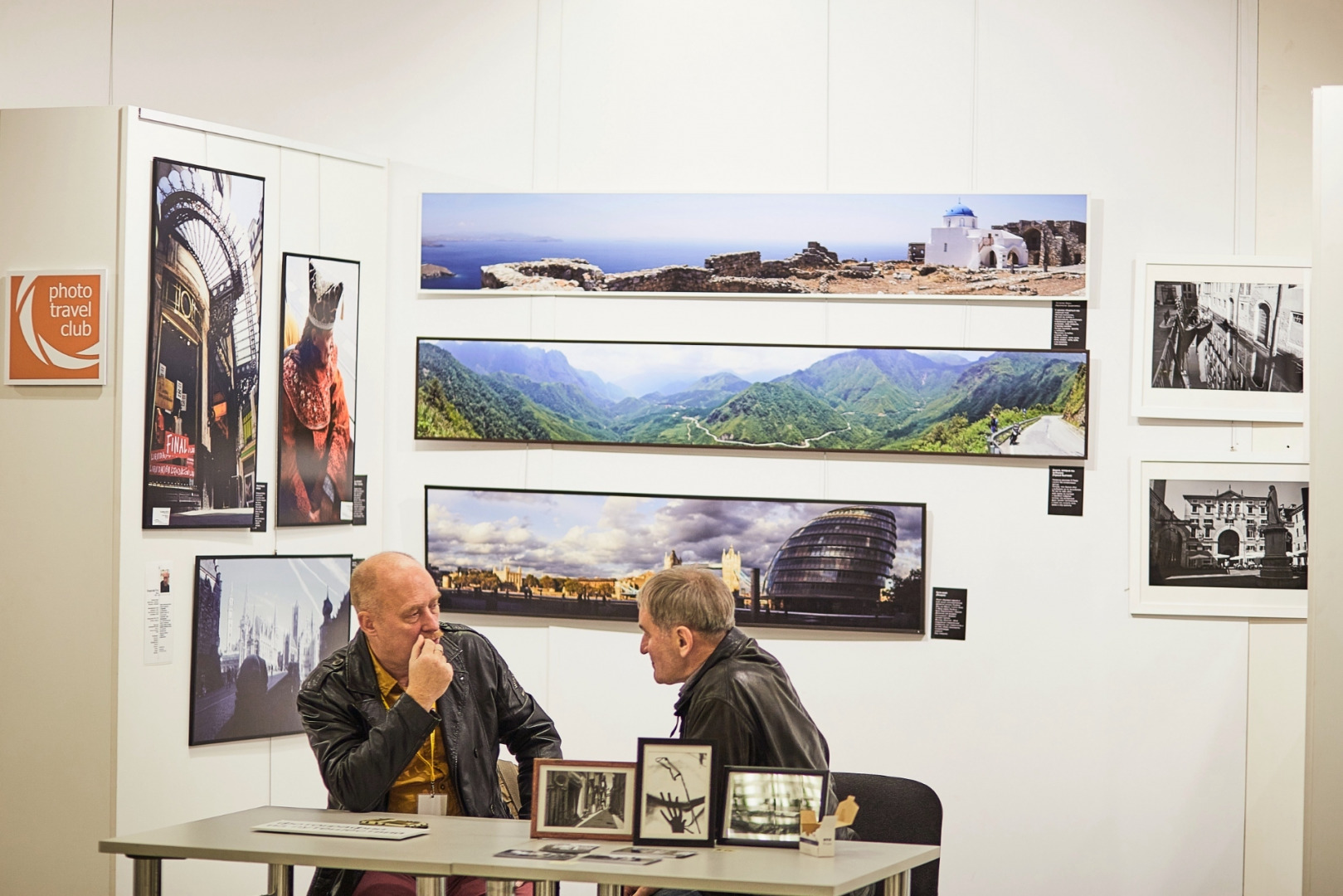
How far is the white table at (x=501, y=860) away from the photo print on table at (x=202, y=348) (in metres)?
1.48

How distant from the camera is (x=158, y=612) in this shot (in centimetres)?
414

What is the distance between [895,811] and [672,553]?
1.52 meters

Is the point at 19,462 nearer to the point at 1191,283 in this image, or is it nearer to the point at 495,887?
the point at 495,887

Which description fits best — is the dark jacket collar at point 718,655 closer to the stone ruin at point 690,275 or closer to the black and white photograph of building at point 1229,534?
the stone ruin at point 690,275

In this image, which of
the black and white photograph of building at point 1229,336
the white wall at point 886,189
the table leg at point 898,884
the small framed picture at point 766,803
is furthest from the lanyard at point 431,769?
the black and white photograph of building at point 1229,336

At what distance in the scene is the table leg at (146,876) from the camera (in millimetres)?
2854

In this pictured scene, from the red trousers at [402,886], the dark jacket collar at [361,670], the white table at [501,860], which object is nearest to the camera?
the white table at [501,860]

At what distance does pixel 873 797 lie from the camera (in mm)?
3408

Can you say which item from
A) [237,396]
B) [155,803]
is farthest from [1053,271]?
[155,803]

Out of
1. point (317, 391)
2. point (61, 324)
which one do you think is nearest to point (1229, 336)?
point (317, 391)

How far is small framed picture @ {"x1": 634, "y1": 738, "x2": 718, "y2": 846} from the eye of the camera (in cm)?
274
